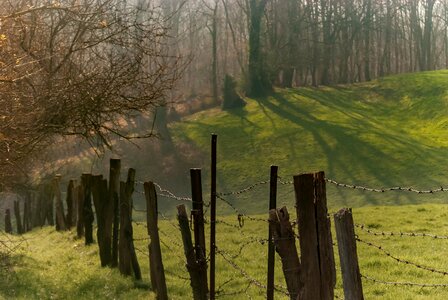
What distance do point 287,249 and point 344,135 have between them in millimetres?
40940

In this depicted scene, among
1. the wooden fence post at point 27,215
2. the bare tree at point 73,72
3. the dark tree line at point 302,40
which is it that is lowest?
the wooden fence post at point 27,215

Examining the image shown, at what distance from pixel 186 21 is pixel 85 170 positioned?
92.9ft

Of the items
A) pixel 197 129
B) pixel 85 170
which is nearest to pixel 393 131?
pixel 197 129

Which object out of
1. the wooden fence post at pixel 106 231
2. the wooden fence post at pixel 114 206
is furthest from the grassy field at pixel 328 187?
the wooden fence post at pixel 114 206

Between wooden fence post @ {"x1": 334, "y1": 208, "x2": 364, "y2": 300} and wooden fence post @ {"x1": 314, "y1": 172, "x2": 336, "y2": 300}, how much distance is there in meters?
0.21

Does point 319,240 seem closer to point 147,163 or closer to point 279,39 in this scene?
point 147,163

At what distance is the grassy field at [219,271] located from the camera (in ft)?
36.3

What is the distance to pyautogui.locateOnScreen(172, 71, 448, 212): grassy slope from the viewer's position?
3588 centimetres

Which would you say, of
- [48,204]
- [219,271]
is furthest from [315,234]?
[48,204]

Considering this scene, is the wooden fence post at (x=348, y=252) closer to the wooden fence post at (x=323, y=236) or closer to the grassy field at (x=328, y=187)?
the wooden fence post at (x=323, y=236)

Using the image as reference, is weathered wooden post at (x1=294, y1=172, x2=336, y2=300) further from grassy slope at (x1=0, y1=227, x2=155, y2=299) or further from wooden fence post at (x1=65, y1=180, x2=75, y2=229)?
wooden fence post at (x1=65, y1=180, x2=75, y2=229)

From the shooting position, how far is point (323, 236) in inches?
188

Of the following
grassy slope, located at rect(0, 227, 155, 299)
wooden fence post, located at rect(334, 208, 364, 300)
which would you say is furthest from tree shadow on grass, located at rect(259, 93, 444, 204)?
wooden fence post, located at rect(334, 208, 364, 300)

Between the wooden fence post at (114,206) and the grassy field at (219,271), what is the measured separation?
541 millimetres
